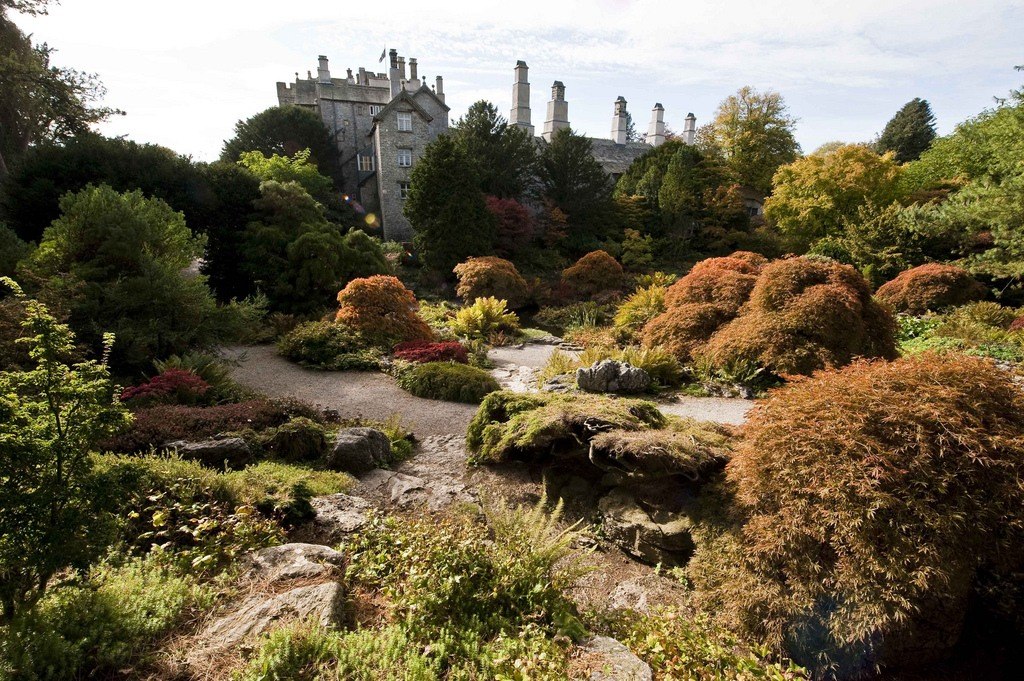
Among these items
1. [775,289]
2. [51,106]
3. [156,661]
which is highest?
[51,106]

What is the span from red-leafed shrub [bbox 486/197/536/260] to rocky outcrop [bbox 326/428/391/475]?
54.9 feet

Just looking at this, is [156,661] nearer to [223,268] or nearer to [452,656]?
[452,656]

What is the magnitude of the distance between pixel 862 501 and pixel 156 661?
4439mm

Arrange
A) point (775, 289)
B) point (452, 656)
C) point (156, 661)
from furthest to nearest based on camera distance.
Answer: point (775, 289), point (452, 656), point (156, 661)

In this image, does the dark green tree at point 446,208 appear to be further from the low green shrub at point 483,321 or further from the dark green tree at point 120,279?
the dark green tree at point 120,279

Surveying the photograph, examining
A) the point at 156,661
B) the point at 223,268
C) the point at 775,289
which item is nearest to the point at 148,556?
the point at 156,661

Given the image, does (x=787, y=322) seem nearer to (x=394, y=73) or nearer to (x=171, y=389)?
(x=171, y=389)

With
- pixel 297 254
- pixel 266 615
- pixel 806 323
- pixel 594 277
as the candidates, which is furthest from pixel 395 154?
pixel 266 615

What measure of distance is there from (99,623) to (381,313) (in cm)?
1018

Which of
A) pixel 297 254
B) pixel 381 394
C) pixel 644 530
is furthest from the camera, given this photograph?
pixel 297 254

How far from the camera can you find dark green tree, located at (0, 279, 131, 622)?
253 centimetres

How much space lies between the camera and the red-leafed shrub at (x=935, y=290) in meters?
13.6

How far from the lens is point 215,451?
18.0 feet

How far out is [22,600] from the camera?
106 inches
